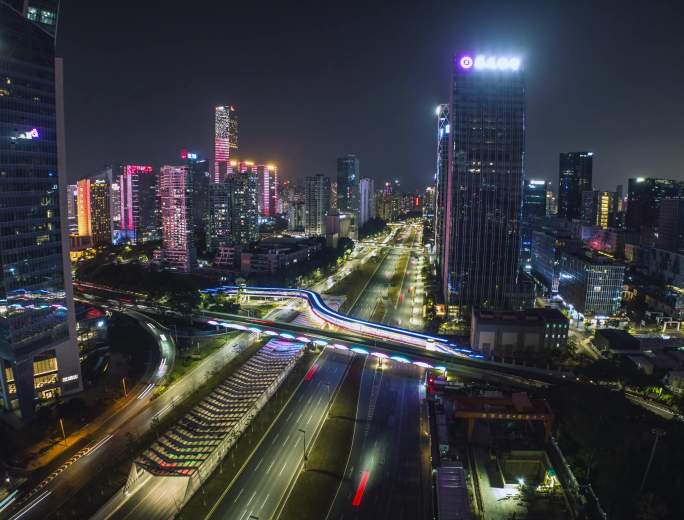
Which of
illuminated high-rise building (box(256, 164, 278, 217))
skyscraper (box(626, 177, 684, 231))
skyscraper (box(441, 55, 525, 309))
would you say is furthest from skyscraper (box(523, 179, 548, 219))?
illuminated high-rise building (box(256, 164, 278, 217))

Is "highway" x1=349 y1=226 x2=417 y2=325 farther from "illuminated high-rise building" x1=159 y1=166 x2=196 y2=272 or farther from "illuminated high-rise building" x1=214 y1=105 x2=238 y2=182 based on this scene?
"illuminated high-rise building" x1=214 y1=105 x2=238 y2=182

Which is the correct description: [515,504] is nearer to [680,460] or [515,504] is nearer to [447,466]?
[447,466]

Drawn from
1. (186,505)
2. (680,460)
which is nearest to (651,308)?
(680,460)

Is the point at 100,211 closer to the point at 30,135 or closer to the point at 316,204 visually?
the point at 316,204

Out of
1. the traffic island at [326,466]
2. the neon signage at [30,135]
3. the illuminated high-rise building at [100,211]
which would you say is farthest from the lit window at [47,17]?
the illuminated high-rise building at [100,211]

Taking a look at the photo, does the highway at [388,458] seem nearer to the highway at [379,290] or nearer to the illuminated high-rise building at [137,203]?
the highway at [379,290]

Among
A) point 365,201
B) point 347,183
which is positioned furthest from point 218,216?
point 365,201
